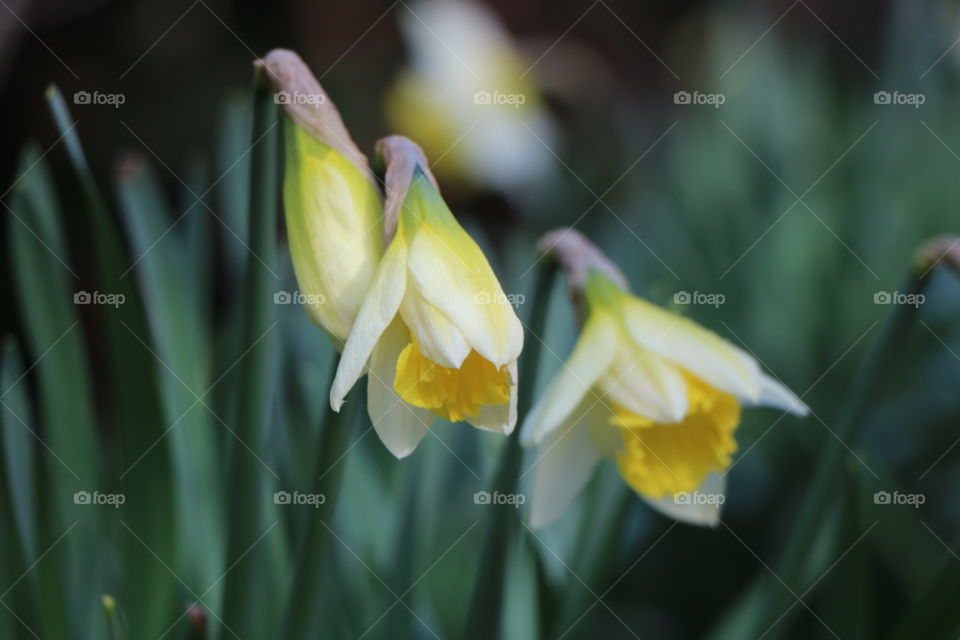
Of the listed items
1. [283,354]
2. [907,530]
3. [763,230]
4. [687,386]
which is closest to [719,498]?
[687,386]

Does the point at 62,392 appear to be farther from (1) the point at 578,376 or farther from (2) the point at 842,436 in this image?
(2) the point at 842,436

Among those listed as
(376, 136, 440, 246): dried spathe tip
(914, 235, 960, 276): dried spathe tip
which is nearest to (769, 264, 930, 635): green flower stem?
(914, 235, 960, 276): dried spathe tip

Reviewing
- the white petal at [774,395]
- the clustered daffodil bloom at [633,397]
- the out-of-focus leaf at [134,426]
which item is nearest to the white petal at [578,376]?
the clustered daffodil bloom at [633,397]

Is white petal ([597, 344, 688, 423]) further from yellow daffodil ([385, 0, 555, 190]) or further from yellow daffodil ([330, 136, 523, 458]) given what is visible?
yellow daffodil ([385, 0, 555, 190])

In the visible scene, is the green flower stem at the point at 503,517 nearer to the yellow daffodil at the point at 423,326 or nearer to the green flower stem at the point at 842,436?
the yellow daffodil at the point at 423,326

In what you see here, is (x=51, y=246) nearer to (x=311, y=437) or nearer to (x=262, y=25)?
(x=311, y=437)
